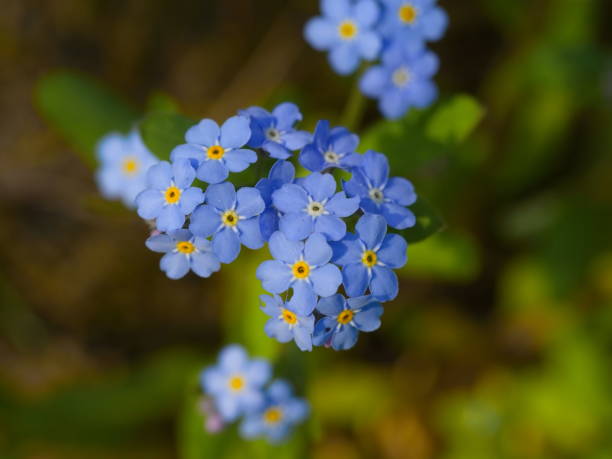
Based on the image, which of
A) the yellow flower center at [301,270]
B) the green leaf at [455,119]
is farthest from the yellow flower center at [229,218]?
the green leaf at [455,119]

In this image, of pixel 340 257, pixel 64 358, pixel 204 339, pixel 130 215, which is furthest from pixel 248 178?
pixel 64 358

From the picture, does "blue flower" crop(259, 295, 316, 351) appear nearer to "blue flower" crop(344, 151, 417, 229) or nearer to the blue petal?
the blue petal

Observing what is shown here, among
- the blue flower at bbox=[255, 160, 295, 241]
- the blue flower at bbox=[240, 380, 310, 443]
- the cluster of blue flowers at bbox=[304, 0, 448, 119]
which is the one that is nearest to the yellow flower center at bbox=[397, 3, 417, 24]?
the cluster of blue flowers at bbox=[304, 0, 448, 119]

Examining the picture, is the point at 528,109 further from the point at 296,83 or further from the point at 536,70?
the point at 296,83

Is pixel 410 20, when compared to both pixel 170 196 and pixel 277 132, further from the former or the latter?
pixel 170 196

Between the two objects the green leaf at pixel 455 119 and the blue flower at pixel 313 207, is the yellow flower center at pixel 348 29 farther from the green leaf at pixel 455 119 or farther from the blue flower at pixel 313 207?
the blue flower at pixel 313 207
